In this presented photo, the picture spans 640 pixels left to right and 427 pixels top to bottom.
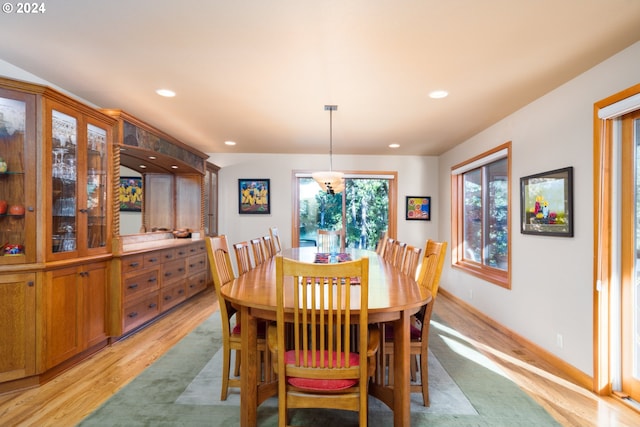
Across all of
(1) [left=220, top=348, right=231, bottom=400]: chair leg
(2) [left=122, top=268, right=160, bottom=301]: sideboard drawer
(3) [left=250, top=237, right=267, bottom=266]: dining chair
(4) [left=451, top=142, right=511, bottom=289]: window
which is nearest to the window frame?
(4) [left=451, top=142, right=511, bottom=289]: window

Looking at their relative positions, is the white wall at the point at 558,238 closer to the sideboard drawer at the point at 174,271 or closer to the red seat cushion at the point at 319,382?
the red seat cushion at the point at 319,382

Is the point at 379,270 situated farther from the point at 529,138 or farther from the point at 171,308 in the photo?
the point at 171,308

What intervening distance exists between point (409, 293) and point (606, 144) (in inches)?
71.3

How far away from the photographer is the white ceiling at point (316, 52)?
1.77m

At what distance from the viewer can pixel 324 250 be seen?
4.16 m

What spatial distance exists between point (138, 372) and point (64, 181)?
1646 millimetres

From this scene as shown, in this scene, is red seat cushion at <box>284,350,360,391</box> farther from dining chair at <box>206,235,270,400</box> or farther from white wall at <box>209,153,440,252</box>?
white wall at <box>209,153,440,252</box>

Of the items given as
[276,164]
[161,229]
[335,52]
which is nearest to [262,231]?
[276,164]

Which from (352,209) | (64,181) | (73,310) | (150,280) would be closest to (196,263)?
(150,280)

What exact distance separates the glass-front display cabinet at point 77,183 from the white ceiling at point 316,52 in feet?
1.29

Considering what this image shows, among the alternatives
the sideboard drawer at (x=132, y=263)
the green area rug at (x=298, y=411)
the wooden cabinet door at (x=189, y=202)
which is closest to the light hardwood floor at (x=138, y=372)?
the green area rug at (x=298, y=411)

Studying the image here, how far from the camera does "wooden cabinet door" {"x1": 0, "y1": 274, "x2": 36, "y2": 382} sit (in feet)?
7.26

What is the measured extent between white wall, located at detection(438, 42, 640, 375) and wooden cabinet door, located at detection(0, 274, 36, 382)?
4.08 meters

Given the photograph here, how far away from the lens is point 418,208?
5797mm
